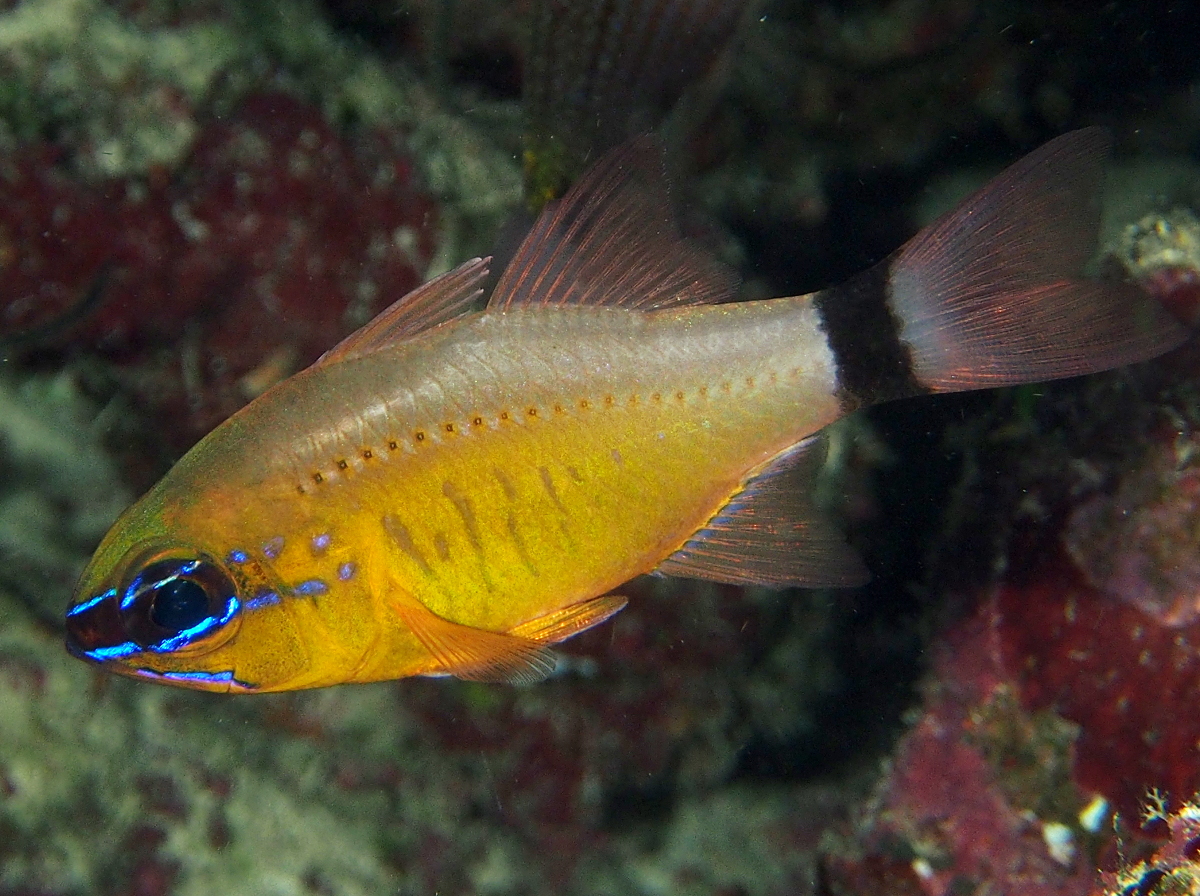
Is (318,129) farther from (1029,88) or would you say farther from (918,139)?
(1029,88)

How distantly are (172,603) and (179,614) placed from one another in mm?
31

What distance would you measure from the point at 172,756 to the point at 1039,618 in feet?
12.3

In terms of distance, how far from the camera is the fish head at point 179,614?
1.85 m

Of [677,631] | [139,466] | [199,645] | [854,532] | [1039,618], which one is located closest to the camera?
[199,645]

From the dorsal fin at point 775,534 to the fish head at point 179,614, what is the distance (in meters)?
1.04

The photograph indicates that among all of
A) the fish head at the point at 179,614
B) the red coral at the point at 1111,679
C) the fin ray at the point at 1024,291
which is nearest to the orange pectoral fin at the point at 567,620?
the fish head at the point at 179,614

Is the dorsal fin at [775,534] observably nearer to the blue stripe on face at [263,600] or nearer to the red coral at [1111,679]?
the blue stripe on face at [263,600]

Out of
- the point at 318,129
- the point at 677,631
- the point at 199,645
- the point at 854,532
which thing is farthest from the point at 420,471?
the point at 854,532

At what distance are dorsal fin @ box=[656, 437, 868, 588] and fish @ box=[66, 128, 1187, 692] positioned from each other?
0.06 metres

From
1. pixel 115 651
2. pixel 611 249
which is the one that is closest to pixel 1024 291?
pixel 611 249

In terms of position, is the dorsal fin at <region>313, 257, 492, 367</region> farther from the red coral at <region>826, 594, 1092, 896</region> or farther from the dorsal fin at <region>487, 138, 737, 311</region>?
the red coral at <region>826, 594, 1092, 896</region>

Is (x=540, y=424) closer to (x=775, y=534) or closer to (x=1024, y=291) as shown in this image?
(x=775, y=534)

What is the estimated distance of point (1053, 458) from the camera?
3070 mm

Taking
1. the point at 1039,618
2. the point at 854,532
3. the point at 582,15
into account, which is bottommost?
the point at 854,532
